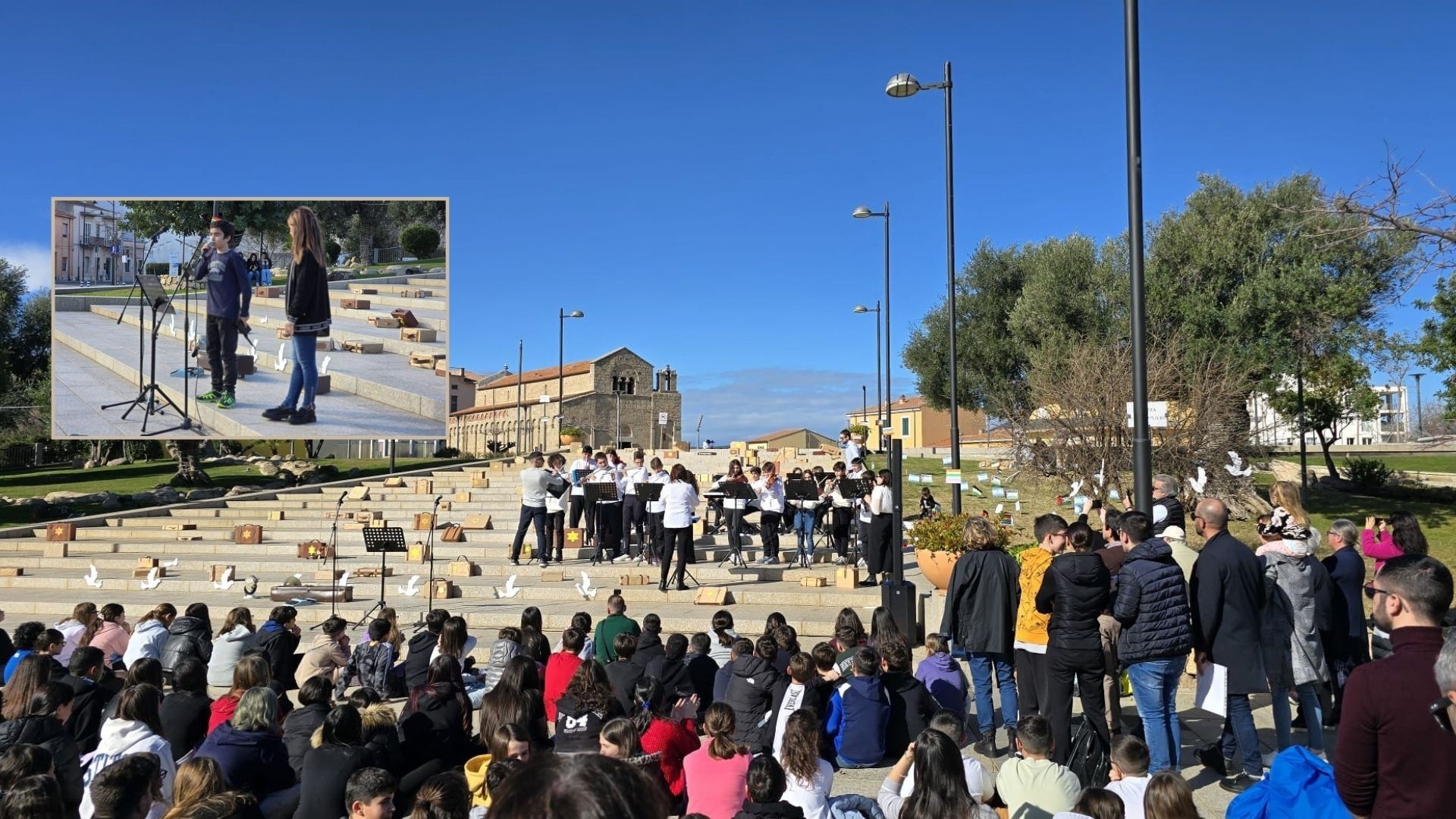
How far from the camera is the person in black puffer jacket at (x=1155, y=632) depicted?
19.8 feet

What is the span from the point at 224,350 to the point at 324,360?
2471 mm

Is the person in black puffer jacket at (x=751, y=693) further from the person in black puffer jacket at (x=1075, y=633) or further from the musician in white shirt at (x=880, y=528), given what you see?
the musician in white shirt at (x=880, y=528)

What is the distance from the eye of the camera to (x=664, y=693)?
7.15 meters

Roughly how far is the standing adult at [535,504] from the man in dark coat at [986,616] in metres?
9.33

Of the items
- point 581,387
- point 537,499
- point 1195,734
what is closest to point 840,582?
point 537,499

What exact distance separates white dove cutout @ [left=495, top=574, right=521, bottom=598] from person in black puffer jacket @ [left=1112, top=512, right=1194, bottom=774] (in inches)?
357

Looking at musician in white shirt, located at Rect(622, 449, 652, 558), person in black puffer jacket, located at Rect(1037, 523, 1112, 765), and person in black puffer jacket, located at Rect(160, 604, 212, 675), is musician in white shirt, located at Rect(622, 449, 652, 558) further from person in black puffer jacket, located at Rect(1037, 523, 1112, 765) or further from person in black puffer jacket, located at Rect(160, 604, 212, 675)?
person in black puffer jacket, located at Rect(1037, 523, 1112, 765)

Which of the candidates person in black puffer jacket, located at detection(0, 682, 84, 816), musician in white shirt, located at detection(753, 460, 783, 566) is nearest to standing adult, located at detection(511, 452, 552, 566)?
musician in white shirt, located at detection(753, 460, 783, 566)

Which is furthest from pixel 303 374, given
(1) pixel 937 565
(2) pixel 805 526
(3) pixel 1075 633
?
(3) pixel 1075 633

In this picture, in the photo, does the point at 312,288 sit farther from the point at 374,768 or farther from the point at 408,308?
the point at 374,768

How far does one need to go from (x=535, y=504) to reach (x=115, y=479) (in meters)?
26.0

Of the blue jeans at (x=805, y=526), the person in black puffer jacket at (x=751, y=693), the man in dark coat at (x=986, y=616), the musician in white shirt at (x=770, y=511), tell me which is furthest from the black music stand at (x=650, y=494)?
the man in dark coat at (x=986, y=616)

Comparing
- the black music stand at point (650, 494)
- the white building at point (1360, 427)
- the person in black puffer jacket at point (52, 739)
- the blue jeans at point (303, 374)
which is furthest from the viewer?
the white building at point (1360, 427)

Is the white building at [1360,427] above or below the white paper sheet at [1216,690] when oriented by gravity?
above
